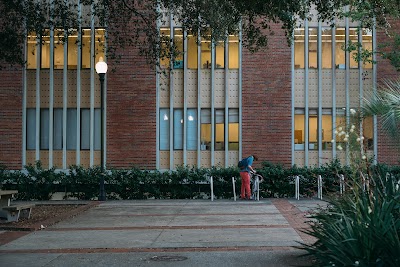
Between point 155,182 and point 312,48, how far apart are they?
8.94 meters

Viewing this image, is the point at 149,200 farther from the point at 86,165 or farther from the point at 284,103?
the point at 284,103

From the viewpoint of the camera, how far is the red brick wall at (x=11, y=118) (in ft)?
Result: 83.4

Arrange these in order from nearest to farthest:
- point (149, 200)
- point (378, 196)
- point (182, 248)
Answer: point (378, 196) < point (182, 248) < point (149, 200)

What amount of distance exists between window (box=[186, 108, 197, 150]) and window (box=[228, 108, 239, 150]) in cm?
143

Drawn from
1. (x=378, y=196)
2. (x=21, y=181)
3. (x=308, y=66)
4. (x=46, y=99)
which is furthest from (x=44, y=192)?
(x=378, y=196)

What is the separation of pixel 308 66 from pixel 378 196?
57.8 feet

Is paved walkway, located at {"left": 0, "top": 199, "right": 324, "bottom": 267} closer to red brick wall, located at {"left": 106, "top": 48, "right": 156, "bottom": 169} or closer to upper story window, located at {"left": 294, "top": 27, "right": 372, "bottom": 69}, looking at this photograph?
red brick wall, located at {"left": 106, "top": 48, "right": 156, "bottom": 169}

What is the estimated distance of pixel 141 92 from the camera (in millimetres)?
25328

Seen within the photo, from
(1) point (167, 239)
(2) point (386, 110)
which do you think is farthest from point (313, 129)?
(2) point (386, 110)

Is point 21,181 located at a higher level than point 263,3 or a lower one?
lower

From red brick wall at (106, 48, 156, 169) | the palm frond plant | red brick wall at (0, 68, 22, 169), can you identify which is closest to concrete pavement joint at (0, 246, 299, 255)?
the palm frond plant

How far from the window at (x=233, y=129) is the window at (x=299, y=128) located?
2.36m

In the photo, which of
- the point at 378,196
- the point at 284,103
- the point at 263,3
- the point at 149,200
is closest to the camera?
the point at 378,196

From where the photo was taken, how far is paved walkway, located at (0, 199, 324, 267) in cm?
955
